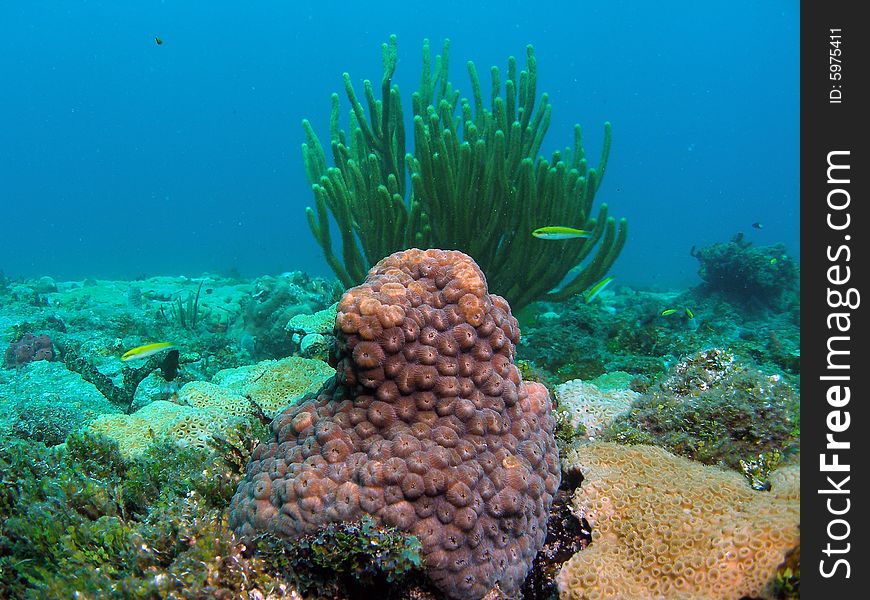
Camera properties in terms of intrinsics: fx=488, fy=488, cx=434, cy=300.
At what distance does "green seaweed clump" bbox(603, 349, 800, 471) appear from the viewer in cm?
312

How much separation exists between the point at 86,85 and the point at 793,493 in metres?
170

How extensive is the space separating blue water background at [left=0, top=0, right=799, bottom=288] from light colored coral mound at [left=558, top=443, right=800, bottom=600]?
9644cm

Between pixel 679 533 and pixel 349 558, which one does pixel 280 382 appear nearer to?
pixel 349 558

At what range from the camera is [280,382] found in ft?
14.9

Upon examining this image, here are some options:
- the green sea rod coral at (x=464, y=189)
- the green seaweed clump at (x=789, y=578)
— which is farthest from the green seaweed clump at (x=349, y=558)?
the green sea rod coral at (x=464, y=189)

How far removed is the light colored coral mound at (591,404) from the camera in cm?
382

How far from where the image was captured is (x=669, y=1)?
103750mm

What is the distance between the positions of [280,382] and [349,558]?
107 inches

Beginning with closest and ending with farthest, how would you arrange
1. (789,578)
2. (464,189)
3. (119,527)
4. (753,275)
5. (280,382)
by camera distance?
(789,578)
(119,527)
(280,382)
(464,189)
(753,275)

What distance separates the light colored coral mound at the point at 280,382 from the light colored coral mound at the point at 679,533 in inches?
103

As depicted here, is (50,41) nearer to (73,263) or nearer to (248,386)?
(73,263)

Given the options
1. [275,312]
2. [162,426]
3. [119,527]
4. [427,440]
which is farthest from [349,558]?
[275,312]

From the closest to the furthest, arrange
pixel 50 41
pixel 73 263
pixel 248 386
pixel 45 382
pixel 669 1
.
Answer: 1. pixel 248 386
2. pixel 45 382
3. pixel 73 263
4. pixel 669 1
5. pixel 50 41
